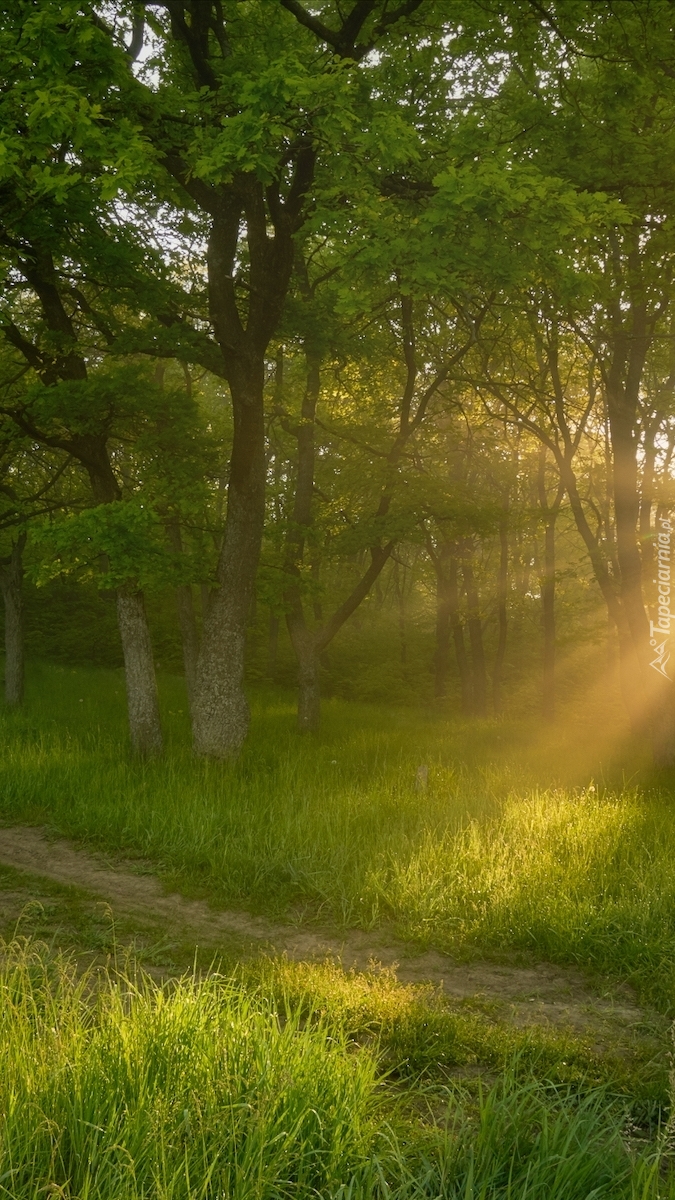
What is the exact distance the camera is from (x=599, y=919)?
20.6 feet

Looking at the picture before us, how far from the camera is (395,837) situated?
8.08 meters

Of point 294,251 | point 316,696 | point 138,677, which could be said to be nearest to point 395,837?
point 138,677

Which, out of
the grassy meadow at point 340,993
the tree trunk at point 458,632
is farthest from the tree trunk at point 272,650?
the grassy meadow at point 340,993

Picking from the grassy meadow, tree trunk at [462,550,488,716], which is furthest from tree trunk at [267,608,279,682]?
the grassy meadow

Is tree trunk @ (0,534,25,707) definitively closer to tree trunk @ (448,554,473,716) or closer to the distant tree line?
the distant tree line

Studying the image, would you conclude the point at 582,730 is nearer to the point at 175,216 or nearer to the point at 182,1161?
the point at 175,216

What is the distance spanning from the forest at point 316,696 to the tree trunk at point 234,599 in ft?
0.19

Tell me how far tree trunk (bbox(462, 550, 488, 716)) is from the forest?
3.17 meters

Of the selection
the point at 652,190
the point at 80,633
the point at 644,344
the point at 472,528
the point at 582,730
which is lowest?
the point at 582,730

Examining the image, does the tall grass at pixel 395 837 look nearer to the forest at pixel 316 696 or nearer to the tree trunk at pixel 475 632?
the forest at pixel 316 696

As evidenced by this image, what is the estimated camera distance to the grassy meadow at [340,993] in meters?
3.07

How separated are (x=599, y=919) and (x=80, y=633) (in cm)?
2647

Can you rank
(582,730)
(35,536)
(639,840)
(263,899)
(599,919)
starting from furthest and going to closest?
1. (582,730)
2. (35,536)
3. (639,840)
4. (263,899)
5. (599,919)

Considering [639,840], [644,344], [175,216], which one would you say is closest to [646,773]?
[639,840]
